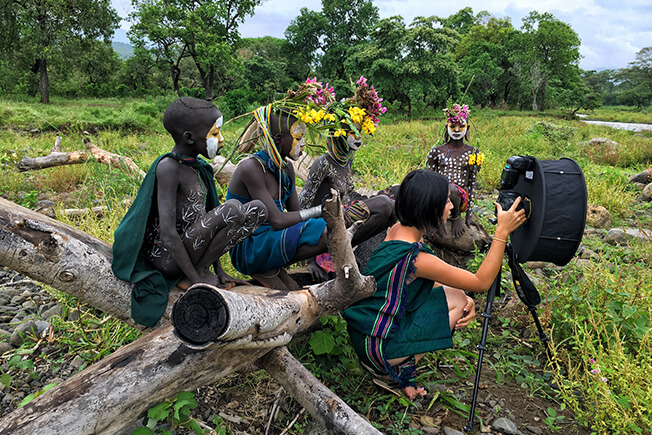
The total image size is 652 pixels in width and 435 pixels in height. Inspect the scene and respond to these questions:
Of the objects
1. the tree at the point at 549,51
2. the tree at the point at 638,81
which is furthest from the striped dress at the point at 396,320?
the tree at the point at 638,81

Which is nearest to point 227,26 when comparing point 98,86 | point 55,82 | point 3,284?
point 98,86

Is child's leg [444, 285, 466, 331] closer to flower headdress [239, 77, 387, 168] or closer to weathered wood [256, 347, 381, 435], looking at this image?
weathered wood [256, 347, 381, 435]

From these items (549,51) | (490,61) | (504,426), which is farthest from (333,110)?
(549,51)

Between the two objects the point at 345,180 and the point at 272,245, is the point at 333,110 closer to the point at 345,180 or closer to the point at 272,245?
the point at 345,180

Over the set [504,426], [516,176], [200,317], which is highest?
[516,176]

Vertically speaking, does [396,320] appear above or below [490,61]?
below

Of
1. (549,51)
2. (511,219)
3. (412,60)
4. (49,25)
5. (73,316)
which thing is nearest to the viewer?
(511,219)

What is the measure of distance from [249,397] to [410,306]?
38.3 inches

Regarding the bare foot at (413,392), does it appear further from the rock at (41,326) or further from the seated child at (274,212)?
the rock at (41,326)

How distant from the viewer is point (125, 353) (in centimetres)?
166

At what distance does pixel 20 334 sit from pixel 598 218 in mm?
5580

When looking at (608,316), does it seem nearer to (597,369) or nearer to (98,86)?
(597,369)

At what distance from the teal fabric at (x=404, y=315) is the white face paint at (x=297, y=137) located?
0.84m

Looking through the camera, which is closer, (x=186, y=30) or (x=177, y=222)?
(x=177, y=222)
